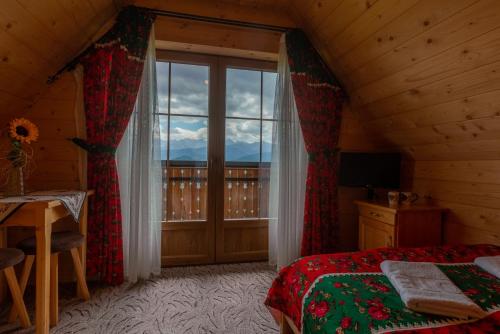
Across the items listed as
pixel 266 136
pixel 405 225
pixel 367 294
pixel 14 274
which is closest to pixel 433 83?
pixel 405 225

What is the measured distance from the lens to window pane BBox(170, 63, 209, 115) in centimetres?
281

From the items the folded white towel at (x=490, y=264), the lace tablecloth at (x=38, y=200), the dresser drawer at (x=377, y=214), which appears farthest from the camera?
the dresser drawer at (x=377, y=214)

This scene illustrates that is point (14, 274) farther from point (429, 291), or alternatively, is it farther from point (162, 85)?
point (429, 291)

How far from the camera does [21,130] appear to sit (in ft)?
6.08

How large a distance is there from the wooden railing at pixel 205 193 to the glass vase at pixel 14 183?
1.15 meters

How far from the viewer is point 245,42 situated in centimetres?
273

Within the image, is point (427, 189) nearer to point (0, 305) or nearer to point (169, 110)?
point (169, 110)

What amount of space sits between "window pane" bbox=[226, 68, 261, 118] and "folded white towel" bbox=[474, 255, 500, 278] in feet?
7.25

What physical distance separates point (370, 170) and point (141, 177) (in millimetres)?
2299

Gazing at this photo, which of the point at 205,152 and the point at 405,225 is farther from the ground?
the point at 205,152

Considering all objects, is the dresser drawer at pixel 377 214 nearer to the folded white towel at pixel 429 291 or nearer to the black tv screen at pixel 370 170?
the black tv screen at pixel 370 170

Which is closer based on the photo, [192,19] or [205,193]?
[192,19]

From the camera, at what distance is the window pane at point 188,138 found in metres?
2.82

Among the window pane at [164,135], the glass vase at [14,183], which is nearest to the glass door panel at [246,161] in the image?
the window pane at [164,135]
